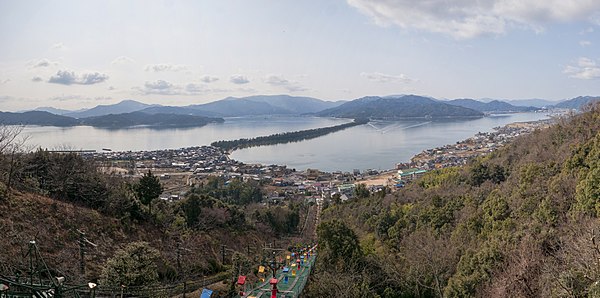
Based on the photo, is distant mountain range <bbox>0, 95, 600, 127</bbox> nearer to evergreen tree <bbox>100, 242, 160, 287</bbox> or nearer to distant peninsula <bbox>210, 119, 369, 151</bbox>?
distant peninsula <bbox>210, 119, 369, 151</bbox>

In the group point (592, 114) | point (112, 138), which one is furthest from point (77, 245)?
point (112, 138)

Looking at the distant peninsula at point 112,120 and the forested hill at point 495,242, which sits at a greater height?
the distant peninsula at point 112,120

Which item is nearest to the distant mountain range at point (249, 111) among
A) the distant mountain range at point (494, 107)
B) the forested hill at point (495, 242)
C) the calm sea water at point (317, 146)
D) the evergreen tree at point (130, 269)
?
the distant mountain range at point (494, 107)

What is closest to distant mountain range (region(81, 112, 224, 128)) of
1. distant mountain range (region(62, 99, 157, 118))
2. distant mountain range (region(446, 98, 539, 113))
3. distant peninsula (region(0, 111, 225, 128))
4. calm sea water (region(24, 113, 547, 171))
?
distant peninsula (region(0, 111, 225, 128))

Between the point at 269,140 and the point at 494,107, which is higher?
the point at 494,107

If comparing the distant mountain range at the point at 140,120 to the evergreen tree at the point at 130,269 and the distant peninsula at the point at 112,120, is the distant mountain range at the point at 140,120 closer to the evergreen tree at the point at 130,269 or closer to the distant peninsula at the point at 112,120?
the distant peninsula at the point at 112,120

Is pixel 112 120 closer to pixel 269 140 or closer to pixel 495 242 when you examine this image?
pixel 269 140

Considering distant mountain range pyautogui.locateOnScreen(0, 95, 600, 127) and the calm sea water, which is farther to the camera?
distant mountain range pyautogui.locateOnScreen(0, 95, 600, 127)

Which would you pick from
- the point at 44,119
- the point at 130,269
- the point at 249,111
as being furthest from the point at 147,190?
the point at 249,111
